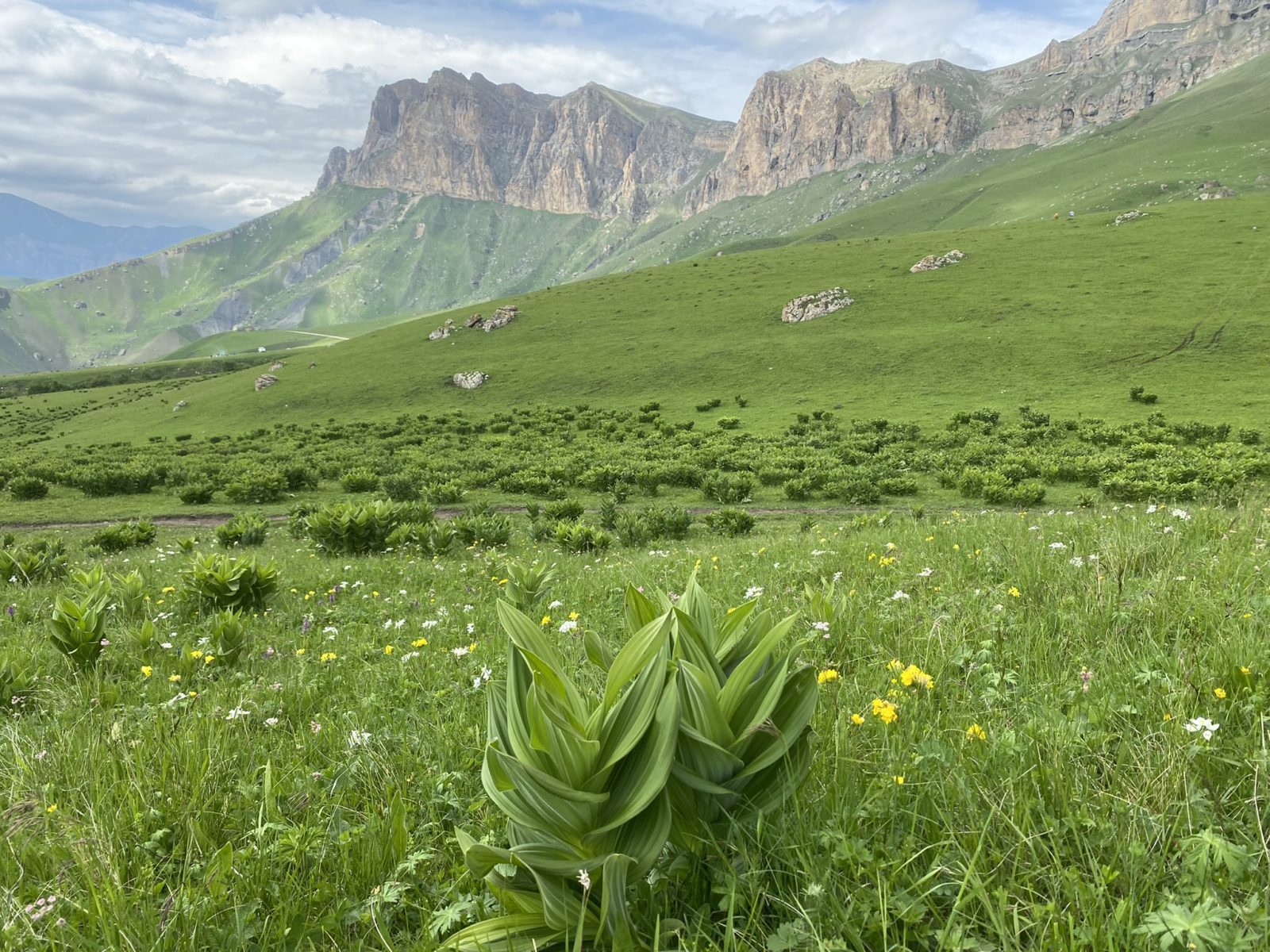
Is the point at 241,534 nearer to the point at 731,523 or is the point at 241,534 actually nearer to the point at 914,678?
the point at 731,523

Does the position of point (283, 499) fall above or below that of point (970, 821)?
below

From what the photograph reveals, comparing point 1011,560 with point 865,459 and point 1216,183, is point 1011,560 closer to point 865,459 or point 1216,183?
point 865,459

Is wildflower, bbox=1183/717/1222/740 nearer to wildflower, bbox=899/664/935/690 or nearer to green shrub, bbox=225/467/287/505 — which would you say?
wildflower, bbox=899/664/935/690

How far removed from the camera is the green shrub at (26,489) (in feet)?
103

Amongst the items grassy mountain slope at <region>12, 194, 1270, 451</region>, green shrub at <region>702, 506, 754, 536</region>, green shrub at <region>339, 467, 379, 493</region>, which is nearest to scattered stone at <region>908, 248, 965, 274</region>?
grassy mountain slope at <region>12, 194, 1270, 451</region>

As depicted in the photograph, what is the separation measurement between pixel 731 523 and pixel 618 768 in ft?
56.5

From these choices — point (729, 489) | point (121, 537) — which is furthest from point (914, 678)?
point (729, 489)

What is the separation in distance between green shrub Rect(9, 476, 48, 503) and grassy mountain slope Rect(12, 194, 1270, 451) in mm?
32737

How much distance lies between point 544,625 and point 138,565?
1165 centimetres

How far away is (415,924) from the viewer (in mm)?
2291

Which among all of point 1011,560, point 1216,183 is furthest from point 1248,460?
point 1216,183

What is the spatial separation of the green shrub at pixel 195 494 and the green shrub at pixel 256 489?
2.87 ft

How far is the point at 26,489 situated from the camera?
103 feet

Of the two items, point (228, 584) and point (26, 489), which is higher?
point (228, 584)
